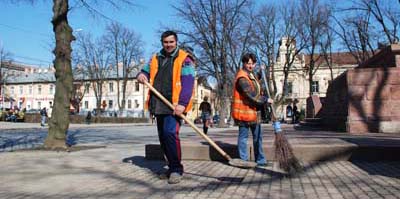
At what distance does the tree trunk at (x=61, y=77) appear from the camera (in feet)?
37.0

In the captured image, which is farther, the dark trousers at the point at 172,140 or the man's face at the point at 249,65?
the man's face at the point at 249,65

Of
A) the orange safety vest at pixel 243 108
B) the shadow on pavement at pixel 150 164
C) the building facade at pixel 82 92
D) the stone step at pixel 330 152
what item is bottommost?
the shadow on pavement at pixel 150 164

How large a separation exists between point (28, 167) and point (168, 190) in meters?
3.40

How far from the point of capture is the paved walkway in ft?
16.8

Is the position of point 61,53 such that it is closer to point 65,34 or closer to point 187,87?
point 65,34

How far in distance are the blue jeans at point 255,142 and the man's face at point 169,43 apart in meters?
1.80

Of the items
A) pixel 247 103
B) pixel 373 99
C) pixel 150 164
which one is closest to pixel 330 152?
pixel 247 103

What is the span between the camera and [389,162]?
743 cm

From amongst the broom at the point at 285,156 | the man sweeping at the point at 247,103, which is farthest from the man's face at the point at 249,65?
the broom at the point at 285,156

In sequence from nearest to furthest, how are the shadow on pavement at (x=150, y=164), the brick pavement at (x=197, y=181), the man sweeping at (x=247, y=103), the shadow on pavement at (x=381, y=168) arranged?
the brick pavement at (x=197, y=181)
the shadow on pavement at (x=381, y=168)
the man sweeping at (x=247, y=103)
the shadow on pavement at (x=150, y=164)

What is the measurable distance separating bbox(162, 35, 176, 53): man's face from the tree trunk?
6.06 metres

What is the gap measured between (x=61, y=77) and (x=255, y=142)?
613cm

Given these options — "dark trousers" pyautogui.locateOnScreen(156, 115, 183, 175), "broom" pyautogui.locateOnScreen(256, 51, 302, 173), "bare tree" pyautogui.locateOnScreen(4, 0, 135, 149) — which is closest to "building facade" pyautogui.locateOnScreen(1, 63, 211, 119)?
"bare tree" pyautogui.locateOnScreen(4, 0, 135, 149)

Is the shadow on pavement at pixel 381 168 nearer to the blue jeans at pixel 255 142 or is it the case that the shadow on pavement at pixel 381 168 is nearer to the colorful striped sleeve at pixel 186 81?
the blue jeans at pixel 255 142
